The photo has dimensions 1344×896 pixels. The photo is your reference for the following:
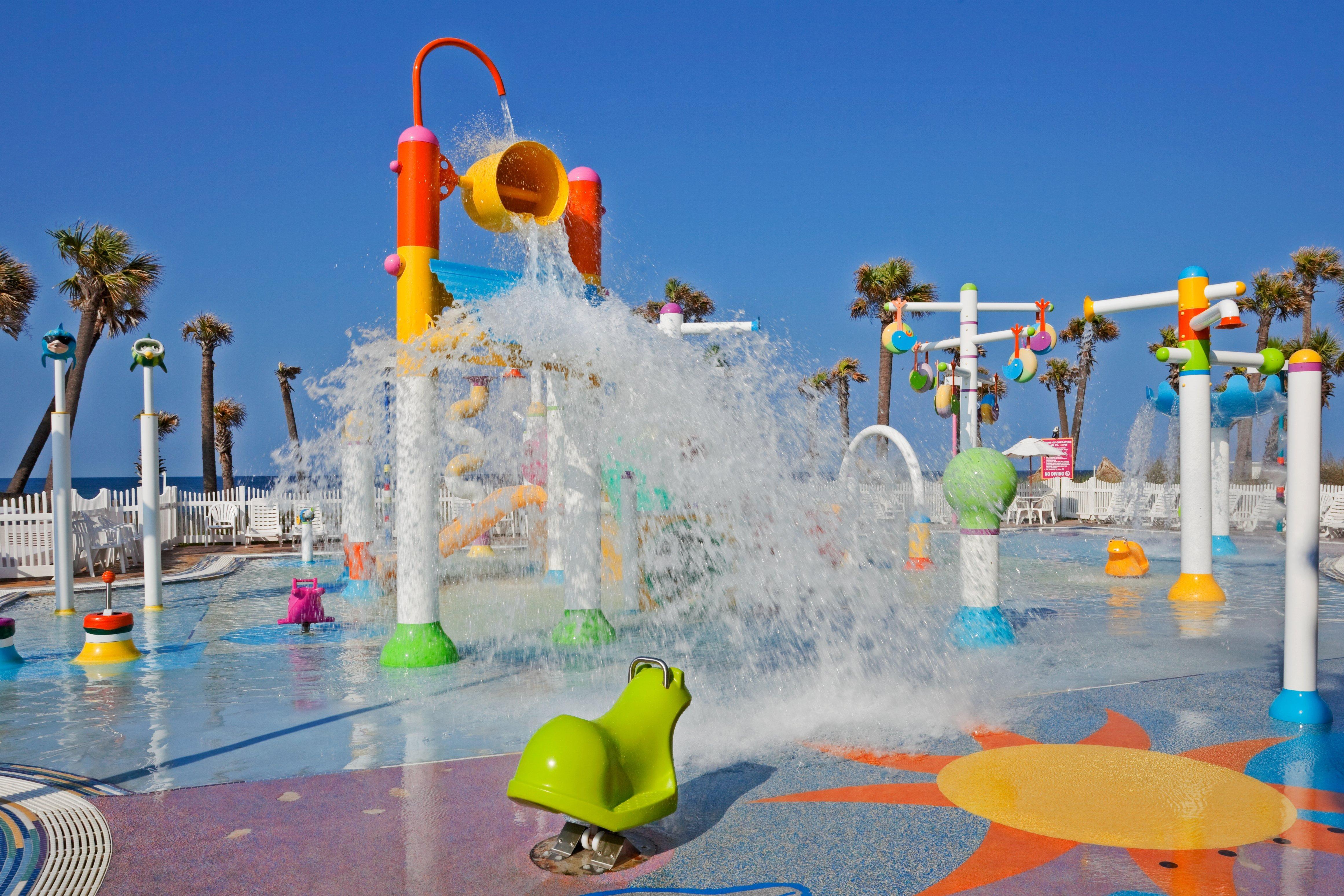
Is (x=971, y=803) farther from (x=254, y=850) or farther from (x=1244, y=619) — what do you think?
(x=1244, y=619)

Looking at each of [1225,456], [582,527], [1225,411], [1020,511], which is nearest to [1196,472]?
[582,527]

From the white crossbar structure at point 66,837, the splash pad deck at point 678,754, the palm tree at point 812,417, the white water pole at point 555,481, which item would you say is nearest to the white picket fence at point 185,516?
the white water pole at point 555,481

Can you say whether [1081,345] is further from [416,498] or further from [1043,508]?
[416,498]

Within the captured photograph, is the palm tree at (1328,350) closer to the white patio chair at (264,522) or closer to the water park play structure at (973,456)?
the water park play structure at (973,456)

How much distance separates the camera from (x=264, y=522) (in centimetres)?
2175

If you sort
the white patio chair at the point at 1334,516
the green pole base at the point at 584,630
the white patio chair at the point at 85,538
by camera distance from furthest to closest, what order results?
the white patio chair at the point at 1334,516
the white patio chair at the point at 85,538
the green pole base at the point at 584,630

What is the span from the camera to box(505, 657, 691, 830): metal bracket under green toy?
137 inches

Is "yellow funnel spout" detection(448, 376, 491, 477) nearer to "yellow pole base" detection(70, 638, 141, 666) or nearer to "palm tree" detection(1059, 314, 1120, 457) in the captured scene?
"yellow pole base" detection(70, 638, 141, 666)

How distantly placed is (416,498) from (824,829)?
4.92 metres

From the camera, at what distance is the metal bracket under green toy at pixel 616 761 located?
11.5 ft

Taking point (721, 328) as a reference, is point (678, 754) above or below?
below

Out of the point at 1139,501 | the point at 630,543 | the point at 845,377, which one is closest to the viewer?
the point at 630,543

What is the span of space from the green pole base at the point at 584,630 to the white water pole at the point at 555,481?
23.4 inches

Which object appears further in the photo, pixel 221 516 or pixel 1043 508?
pixel 1043 508
